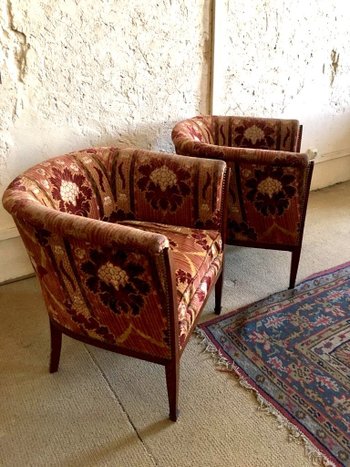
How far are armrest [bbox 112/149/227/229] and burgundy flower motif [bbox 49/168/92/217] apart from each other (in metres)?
0.14

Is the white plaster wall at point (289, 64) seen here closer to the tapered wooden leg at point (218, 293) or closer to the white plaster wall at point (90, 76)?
the white plaster wall at point (90, 76)

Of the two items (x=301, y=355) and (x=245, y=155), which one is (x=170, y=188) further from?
(x=301, y=355)

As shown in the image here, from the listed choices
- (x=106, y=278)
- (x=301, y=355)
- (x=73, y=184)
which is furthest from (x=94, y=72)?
(x=301, y=355)

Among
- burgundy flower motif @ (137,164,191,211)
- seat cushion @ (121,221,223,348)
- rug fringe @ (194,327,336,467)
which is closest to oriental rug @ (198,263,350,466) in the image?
rug fringe @ (194,327,336,467)

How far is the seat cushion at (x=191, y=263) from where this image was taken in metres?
1.28

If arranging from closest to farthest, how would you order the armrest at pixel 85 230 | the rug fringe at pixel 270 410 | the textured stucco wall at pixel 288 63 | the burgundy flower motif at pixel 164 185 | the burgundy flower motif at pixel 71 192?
the armrest at pixel 85 230, the rug fringe at pixel 270 410, the burgundy flower motif at pixel 71 192, the burgundy flower motif at pixel 164 185, the textured stucco wall at pixel 288 63

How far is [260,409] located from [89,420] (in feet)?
1.77

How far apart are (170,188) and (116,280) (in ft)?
1.80

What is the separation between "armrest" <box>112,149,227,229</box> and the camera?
1.49m

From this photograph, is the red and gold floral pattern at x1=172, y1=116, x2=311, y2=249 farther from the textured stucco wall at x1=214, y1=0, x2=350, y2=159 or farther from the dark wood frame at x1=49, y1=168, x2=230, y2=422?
the textured stucco wall at x1=214, y1=0, x2=350, y2=159

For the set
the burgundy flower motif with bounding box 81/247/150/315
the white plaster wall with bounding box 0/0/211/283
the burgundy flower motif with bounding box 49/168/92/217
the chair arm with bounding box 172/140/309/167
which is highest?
the white plaster wall with bounding box 0/0/211/283

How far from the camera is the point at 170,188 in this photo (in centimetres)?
155

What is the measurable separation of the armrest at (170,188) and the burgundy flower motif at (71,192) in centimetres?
14

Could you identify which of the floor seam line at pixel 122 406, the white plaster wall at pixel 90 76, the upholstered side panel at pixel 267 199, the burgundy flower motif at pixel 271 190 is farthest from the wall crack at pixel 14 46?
the floor seam line at pixel 122 406
